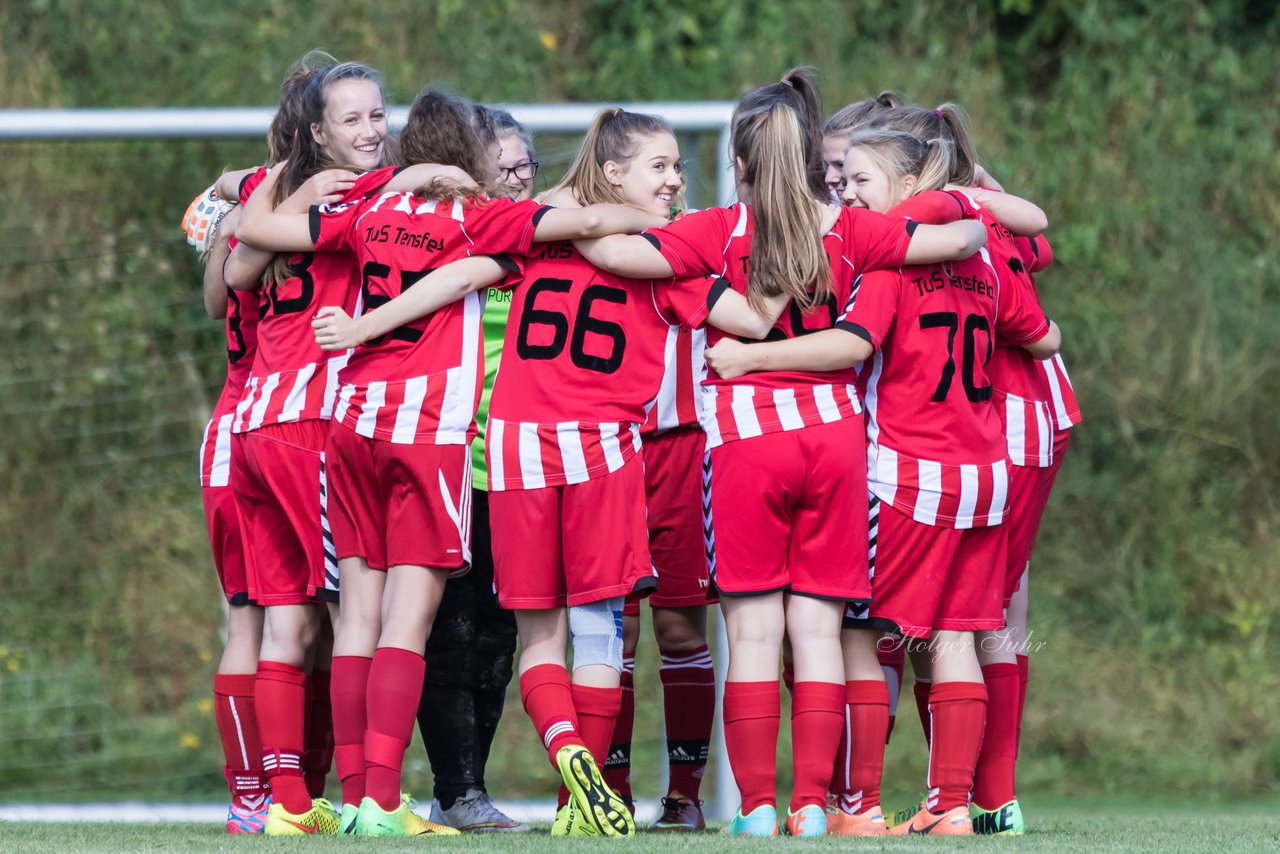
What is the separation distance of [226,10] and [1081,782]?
18.7 feet

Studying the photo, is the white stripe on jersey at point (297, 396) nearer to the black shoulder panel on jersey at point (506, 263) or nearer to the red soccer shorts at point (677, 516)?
the black shoulder panel on jersey at point (506, 263)

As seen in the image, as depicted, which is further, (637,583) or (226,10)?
(226,10)

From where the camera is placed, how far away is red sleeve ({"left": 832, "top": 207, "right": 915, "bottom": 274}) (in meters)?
3.81

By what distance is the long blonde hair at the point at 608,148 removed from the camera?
13.1ft

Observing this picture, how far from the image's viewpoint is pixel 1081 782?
6645mm

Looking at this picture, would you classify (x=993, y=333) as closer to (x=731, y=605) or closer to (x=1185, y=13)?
(x=731, y=605)

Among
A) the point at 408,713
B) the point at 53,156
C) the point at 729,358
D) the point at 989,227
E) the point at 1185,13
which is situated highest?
the point at 1185,13

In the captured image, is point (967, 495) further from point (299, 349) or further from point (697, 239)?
point (299, 349)

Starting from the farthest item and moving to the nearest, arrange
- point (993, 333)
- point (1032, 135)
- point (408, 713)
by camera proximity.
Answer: point (1032, 135) → point (993, 333) → point (408, 713)

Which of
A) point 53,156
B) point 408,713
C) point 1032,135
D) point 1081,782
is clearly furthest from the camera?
point 1032,135

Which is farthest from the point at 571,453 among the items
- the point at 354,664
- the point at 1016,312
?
the point at 1016,312

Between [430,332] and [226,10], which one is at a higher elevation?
[226,10]

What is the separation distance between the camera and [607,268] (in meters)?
3.84

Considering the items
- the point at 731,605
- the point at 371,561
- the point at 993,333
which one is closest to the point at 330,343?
the point at 371,561
